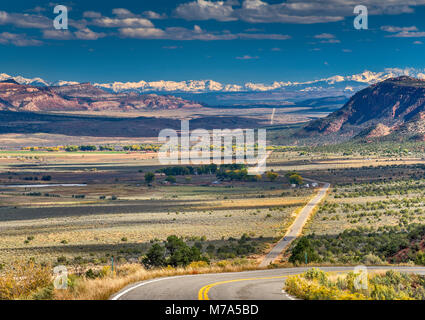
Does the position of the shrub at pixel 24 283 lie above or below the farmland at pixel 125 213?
above

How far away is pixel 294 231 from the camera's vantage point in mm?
53906

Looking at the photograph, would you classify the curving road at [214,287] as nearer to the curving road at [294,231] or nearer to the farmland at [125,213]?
the curving road at [294,231]

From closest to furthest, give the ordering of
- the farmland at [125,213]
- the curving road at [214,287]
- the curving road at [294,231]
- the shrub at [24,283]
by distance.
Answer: the curving road at [214,287] → the shrub at [24,283] → the curving road at [294,231] → the farmland at [125,213]

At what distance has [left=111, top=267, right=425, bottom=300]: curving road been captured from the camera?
17.0m

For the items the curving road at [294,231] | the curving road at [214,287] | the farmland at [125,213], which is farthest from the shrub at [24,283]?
the farmland at [125,213]

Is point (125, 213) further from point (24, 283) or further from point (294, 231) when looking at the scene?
point (24, 283)

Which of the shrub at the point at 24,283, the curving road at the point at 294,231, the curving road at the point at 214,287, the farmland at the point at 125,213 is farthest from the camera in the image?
the farmland at the point at 125,213

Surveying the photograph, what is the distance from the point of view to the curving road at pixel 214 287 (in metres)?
17.0

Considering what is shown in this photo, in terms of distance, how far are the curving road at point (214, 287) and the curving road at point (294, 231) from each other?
6526mm

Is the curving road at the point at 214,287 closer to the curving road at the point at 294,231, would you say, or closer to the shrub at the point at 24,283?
the shrub at the point at 24,283

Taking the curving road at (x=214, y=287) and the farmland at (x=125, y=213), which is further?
the farmland at (x=125, y=213)

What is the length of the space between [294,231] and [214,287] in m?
35.3

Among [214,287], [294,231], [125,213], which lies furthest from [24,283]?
[125,213]

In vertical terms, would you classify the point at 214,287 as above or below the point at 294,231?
above
